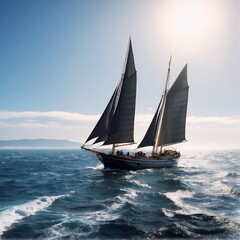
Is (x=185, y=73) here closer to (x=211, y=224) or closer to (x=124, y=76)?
(x=124, y=76)

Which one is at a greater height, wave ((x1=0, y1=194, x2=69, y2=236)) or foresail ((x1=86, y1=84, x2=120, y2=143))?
foresail ((x1=86, y1=84, x2=120, y2=143))

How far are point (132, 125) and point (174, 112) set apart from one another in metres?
14.7

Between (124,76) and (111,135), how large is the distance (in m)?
11.8

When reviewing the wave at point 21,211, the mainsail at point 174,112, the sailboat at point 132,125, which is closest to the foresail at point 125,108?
the sailboat at point 132,125

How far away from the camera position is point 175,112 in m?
68.8

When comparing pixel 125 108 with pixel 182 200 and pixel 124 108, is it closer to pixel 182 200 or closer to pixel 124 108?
pixel 124 108

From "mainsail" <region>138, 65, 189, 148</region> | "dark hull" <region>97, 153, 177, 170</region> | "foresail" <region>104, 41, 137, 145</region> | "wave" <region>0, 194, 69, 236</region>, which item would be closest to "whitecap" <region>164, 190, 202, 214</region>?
"wave" <region>0, 194, 69, 236</region>

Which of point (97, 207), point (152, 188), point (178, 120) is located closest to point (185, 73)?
point (178, 120)

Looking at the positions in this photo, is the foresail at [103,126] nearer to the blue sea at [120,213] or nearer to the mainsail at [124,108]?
the mainsail at [124,108]

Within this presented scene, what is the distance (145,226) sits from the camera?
20.4 meters

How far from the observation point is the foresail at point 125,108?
5688 cm

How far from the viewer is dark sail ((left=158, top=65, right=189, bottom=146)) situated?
225 feet

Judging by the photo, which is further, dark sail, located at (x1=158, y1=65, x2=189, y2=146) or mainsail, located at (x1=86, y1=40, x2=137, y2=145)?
dark sail, located at (x1=158, y1=65, x2=189, y2=146)

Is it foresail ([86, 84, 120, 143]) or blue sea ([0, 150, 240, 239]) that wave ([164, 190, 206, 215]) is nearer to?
blue sea ([0, 150, 240, 239])
